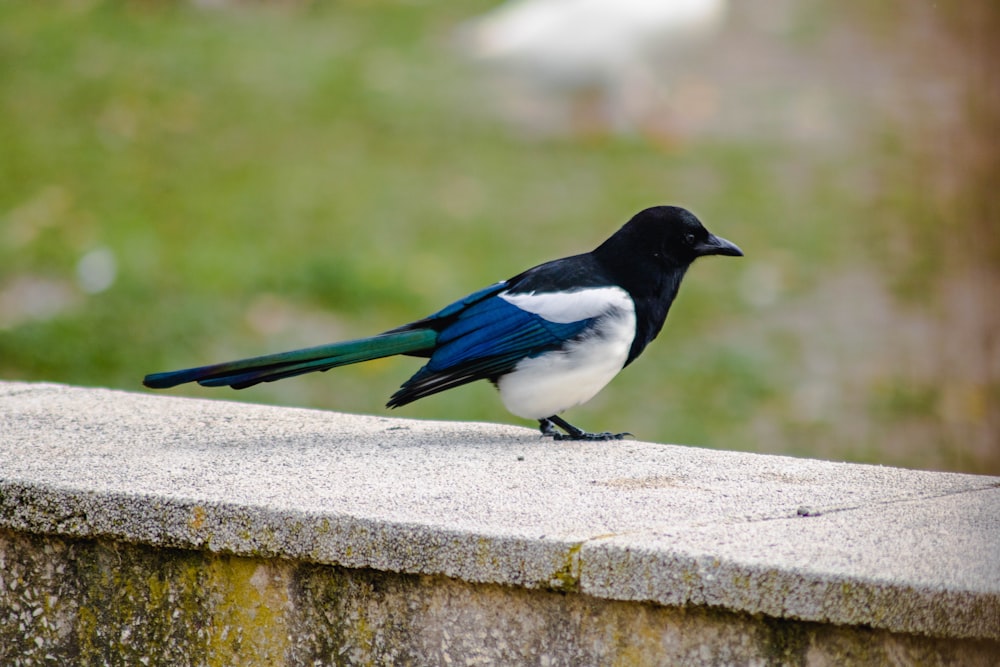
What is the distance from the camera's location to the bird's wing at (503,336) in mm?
3217

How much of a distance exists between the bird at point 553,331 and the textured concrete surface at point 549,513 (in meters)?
0.17

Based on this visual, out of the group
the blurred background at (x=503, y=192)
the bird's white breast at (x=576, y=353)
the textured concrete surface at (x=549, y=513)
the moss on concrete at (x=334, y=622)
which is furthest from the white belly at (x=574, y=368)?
the blurred background at (x=503, y=192)

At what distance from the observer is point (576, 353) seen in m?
3.25

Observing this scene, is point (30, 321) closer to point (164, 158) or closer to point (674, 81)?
point (164, 158)

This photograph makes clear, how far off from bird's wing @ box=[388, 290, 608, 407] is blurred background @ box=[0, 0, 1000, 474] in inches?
76.1

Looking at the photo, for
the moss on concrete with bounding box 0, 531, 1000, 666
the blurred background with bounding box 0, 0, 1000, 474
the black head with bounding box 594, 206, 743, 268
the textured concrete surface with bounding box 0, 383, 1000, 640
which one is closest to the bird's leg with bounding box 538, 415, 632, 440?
the textured concrete surface with bounding box 0, 383, 1000, 640

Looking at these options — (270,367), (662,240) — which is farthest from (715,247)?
(270,367)

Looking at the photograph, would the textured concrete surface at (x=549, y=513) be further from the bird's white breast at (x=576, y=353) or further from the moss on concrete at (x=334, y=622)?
the bird's white breast at (x=576, y=353)

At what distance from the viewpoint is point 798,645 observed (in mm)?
2178

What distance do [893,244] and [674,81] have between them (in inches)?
120

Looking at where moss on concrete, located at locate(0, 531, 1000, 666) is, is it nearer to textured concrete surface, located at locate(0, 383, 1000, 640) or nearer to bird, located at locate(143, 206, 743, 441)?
textured concrete surface, located at locate(0, 383, 1000, 640)

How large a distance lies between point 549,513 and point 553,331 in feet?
2.85

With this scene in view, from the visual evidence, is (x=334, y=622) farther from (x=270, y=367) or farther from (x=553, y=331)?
(x=553, y=331)

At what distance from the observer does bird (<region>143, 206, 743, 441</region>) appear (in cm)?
321
